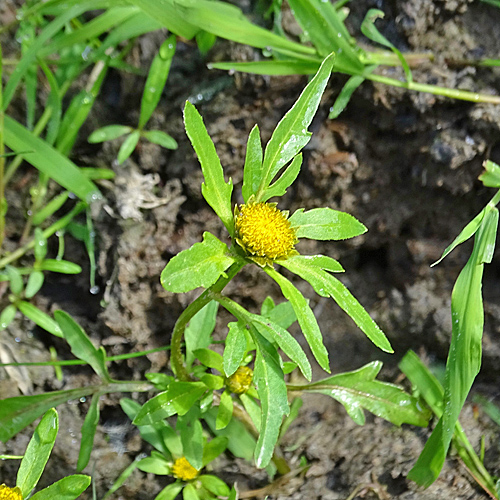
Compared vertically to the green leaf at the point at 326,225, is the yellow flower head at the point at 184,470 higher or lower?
lower

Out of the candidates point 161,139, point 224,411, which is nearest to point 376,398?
point 224,411

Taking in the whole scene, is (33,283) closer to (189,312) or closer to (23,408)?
→ (23,408)

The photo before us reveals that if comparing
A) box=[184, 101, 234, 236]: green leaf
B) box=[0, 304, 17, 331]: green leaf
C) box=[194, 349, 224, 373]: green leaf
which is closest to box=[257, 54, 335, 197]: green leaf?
box=[184, 101, 234, 236]: green leaf

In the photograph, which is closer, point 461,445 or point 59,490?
point 59,490

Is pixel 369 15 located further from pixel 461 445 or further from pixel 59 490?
pixel 59 490

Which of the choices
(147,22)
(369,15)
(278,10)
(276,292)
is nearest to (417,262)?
(276,292)

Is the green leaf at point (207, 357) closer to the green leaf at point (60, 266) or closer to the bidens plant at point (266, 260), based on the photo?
the bidens plant at point (266, 260)

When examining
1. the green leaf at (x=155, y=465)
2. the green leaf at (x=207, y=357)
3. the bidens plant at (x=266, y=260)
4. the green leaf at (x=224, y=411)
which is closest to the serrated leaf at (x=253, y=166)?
the bidens plant at (x=266, y=260)
